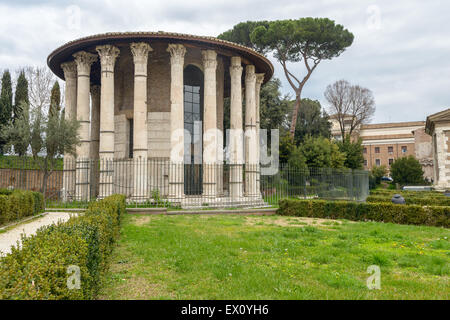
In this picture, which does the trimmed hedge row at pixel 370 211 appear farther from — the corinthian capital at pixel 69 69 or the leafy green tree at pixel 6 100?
the leafy green tree at pixel 6 100

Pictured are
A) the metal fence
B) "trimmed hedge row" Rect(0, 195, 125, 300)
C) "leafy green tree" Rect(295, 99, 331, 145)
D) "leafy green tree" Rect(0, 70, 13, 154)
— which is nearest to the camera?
"trimmed hedge row" Rect(0, 195, 125, 300)

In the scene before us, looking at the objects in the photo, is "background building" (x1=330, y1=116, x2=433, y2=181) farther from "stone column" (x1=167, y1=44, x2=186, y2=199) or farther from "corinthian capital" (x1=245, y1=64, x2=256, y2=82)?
"stone column" (x1=167, y1=44, x2=186, y2=199)

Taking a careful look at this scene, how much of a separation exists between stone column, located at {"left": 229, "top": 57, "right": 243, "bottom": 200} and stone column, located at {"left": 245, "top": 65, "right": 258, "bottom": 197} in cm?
131

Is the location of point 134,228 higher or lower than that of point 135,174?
lower

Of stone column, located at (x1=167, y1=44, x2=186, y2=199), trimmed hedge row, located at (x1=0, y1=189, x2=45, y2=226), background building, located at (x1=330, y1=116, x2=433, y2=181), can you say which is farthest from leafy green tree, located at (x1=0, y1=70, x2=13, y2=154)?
background building, located at (x1=330, y1=116, x2=433, y2=181)

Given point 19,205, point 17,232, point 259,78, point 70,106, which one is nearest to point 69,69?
point 70,106

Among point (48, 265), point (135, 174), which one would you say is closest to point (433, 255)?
point (48, 265)

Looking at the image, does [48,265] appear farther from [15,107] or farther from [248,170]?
[15,107]

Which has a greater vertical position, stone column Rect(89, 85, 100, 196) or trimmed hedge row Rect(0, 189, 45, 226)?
stone column Rect(89, 85, 100, 196)

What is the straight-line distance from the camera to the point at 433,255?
622cm

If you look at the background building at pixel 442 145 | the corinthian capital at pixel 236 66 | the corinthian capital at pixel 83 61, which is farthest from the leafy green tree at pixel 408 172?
the corinthian capital at pixel 83 61

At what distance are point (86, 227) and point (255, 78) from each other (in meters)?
16.6

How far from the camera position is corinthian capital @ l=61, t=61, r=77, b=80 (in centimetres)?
1828

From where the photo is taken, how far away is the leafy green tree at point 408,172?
3766cm
